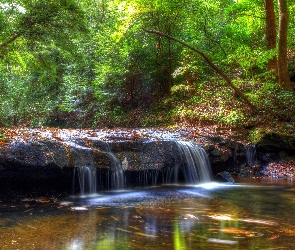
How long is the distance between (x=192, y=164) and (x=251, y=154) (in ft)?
9.64

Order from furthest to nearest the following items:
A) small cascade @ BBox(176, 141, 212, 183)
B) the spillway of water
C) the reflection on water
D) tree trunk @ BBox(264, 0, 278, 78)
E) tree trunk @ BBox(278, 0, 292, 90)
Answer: tree trunk @ BBox(264, 0, 278, 78) < tree trunk @ BBox(278, 0, 292, 90) < small cascade @ BBox(176, 141, 212, 183) < the spillway of water < the reflection on water

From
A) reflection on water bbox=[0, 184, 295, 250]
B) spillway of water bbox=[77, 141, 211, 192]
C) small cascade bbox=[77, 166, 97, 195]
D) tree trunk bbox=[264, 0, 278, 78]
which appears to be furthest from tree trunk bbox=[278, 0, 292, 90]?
small cascade bbox=[77, 166, 97, 195]

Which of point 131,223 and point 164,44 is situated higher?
point 164,44

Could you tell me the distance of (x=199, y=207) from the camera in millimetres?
5453

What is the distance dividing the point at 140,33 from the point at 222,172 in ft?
32.0

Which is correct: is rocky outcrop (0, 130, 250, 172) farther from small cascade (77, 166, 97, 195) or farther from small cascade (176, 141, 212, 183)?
small cascade (176, 141, 212, 183)

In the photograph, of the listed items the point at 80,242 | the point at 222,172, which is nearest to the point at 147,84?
the point at 222,172

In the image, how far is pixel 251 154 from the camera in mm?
10750

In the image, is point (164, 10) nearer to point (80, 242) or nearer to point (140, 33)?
point (140, 33)

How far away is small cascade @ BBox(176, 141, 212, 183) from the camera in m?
8.87

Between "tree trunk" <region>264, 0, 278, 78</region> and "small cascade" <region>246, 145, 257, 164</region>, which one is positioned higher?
"tree trunk" <region>264, 0, 278, 78</region>

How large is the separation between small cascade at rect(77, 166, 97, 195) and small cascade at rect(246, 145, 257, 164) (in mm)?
5918

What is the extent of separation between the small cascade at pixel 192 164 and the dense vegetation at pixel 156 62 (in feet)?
11.7

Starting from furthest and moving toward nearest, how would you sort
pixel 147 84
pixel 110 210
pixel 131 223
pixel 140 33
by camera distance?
1. pixel 147 84
2. pixel 140 33
3. pixel 110 210
4. pixel 131 223
